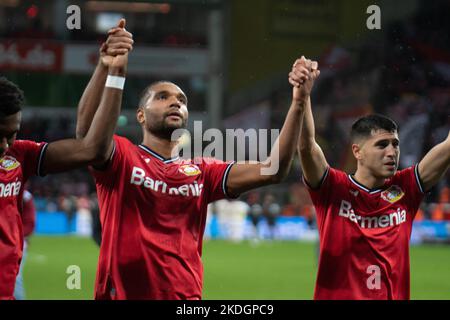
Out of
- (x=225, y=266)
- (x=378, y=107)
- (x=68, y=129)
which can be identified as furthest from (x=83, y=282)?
(x=378, y=107)

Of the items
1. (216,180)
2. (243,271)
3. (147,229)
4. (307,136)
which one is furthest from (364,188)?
(243,271)

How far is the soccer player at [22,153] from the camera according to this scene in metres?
3.87

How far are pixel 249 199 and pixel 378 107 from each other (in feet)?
20.9

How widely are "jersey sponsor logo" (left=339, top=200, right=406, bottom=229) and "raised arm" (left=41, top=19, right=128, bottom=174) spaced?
5.44 ft

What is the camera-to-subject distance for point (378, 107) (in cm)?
2488

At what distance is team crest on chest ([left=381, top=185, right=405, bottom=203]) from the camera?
5062 mm

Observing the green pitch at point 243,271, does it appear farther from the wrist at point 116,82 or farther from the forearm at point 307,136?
the wrist at point 116,82

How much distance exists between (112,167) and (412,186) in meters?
2.03

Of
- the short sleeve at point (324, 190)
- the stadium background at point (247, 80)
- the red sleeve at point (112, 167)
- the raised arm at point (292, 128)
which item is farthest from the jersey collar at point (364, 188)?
the stadium background at point (247, 80)

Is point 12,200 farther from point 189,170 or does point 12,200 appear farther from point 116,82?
point 189,170

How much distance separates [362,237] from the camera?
16.0 ft

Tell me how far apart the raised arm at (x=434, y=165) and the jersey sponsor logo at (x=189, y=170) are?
1545 mm

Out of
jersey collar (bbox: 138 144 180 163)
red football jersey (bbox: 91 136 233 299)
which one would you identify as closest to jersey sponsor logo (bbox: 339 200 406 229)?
red football jersey (bbox: 91 136 233 299)
